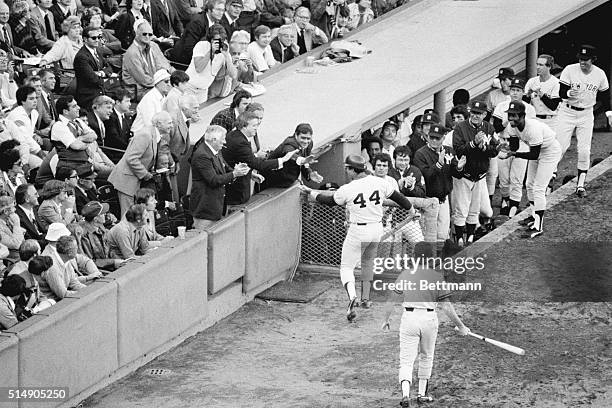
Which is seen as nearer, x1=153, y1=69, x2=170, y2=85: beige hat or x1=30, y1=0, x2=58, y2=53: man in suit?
x1=153, y1=69, x2=170, y2=85: beige hat

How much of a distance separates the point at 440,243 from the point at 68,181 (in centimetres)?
440

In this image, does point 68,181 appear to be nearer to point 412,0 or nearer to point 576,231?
point 576,231

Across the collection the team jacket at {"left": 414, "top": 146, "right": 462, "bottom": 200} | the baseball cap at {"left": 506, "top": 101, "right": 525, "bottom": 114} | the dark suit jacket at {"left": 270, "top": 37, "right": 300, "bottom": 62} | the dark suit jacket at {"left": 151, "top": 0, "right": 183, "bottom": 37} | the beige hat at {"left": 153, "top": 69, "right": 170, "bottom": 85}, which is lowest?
the team jacket at {"left": 414, "top": 146, "right": 462, "bottom": 200}

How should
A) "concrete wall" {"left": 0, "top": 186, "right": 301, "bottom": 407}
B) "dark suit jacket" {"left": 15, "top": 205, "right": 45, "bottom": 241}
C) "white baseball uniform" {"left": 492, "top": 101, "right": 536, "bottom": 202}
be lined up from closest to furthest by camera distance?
1. "concrete wall" {"left": 0, "top": 186, "right": 301, "bottom": 407}
2. "dark suit jacket" {"left": 15, "top": 205, "right": 45, "bottom": 241}
3. "white baseball uniform" {"left": 492, "top": 101, "right": 536, "bottom": 202}

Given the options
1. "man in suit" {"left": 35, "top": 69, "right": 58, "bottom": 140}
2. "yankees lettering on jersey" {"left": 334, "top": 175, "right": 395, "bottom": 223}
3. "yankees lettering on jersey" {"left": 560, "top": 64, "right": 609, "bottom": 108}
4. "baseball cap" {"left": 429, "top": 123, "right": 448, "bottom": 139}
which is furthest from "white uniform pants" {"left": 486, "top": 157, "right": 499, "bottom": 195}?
"man in suit" {"left": 35, "top": 69, "right": 58, "bottom": 140}

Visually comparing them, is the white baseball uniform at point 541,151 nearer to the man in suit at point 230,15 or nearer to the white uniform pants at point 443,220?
the white uniform pants at point 443,220

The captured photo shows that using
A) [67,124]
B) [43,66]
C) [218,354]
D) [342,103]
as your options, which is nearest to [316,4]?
[342,103]

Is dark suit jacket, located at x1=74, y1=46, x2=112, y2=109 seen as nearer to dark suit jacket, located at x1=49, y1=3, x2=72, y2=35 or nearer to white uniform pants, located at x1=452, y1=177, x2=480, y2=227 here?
dark suit jacket, located at x1=49, y1=3, x2=72, y2=35

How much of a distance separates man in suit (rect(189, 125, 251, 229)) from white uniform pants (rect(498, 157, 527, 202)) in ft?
13.6

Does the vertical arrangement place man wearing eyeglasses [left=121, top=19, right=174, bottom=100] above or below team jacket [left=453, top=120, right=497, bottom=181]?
above

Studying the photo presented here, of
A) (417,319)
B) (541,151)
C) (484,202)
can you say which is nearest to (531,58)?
(484,202)

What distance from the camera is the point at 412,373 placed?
12.5m

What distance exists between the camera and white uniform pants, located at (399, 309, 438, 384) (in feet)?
39.0

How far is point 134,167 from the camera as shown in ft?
46.7
